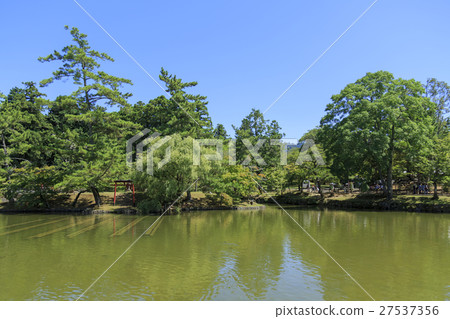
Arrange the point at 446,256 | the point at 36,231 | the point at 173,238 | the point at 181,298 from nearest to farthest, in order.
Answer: the point at 181,298, the point at 446,256, the point at 173,238, the point at 36,231

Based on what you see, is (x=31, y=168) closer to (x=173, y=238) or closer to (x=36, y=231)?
(x=36, y=231)

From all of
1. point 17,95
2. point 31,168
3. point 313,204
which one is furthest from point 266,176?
point 17,95

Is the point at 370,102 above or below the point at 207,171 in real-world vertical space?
above

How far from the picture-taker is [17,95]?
30.6 meters

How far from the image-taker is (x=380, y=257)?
363 inches

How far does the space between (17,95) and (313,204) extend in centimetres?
2870

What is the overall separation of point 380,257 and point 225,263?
438cm

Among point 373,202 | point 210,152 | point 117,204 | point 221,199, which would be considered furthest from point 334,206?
point 117,204

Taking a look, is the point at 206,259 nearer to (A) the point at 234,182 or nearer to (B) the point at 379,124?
(A) the point at 234,182

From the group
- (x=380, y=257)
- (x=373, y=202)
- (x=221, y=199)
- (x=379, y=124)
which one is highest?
(x=379, y=124)

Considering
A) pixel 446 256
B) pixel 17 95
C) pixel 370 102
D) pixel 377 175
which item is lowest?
pixel 446 256

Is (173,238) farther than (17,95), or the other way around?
(17,95)

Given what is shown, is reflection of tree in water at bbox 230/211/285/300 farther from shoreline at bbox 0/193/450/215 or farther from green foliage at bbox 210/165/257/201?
shoreline at bbox 0/193/450/215
